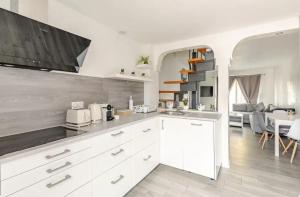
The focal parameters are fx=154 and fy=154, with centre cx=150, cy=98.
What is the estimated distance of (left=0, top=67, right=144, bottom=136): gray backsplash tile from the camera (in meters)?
1.33

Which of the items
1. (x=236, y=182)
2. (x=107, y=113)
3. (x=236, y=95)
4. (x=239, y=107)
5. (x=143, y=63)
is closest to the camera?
(x=107, y=113)

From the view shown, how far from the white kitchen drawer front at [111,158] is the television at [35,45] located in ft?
3.10

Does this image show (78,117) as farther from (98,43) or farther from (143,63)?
(143,63)

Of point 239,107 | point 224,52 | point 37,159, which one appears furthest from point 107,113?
point 239,107

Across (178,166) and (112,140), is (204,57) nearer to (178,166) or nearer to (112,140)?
(178,166)

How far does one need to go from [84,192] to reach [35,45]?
4.24ft

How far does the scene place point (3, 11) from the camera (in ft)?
3.47

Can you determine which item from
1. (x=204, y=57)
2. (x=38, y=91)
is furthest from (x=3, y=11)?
(x=204, y=57)

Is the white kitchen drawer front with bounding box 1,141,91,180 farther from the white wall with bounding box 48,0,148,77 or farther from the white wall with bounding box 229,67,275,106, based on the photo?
the white wall with bounding box 229,67,275,106

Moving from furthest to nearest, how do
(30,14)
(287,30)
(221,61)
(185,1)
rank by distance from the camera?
(221,61), (287,30), (185,1), (30,14)

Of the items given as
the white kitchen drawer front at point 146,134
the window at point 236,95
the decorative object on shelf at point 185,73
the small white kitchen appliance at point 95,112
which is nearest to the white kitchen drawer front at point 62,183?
the small white kitchen appliance at point 95,112

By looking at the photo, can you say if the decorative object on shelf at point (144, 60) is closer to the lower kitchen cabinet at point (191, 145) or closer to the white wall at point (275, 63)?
the lower kitchen cabinet at point (191, 145)

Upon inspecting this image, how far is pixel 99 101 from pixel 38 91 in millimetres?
784

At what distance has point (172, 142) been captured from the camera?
2.40 metres
